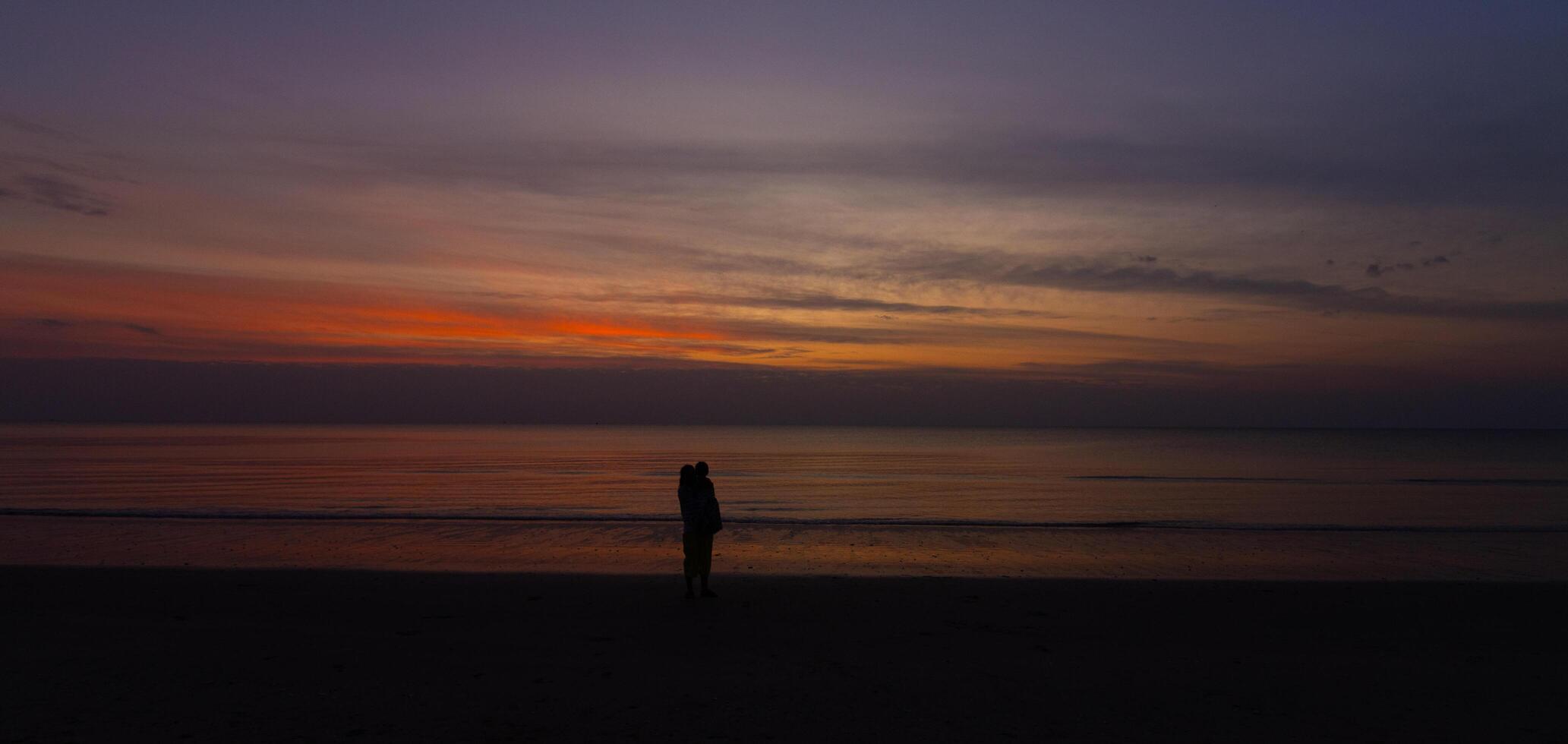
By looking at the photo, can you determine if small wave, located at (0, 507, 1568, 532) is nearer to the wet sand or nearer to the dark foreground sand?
the wet sand

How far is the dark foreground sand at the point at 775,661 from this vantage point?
785 centimetres

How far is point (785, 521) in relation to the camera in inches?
1041

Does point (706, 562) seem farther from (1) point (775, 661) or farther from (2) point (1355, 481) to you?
(2) point (1355, 481)

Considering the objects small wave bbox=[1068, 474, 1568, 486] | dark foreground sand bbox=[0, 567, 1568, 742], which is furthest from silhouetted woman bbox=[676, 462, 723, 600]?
small wave bbox=[1068, 474, 1568, 486]

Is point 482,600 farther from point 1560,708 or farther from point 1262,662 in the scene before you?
point 1560,708

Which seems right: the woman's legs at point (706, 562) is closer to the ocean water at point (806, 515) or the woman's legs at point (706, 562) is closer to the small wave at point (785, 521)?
the ocean water at point (806, 515)

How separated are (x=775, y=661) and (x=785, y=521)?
16.6 m

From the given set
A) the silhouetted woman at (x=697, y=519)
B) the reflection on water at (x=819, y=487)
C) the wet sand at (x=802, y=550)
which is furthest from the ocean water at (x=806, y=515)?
the silhouetted woman at (x=697, y=519)

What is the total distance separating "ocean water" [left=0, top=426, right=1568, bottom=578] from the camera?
1903cm

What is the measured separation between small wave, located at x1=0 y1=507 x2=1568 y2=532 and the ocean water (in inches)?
6.4

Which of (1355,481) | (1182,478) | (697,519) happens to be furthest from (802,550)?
(1355,481)

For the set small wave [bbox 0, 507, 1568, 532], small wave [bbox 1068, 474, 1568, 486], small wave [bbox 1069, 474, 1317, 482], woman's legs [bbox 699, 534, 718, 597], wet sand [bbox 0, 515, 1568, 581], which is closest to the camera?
woman's legs [bbox 699, 534, 718, 597]

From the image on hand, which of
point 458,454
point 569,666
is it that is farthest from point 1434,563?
point 458,454

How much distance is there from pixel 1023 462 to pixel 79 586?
64383 mm
